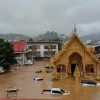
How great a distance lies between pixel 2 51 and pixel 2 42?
2.10 meters

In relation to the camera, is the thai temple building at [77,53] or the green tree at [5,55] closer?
the thai temple building at [77,53]

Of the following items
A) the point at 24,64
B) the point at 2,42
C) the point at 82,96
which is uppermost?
the point at 2,42

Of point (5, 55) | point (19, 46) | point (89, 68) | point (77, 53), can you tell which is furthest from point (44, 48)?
point (77, 53)

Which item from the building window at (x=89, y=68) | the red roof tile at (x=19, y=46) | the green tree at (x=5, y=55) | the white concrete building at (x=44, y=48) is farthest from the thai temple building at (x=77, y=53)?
the white concrete building at (x=44, y=48)

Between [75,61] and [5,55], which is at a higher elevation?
[5,55]

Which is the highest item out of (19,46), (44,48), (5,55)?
(44,48)

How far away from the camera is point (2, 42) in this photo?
140 feet

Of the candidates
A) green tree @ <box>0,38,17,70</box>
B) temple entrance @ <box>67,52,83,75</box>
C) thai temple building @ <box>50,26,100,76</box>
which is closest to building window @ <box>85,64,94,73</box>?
thai temple building @ <box>50,26,100,76</box>

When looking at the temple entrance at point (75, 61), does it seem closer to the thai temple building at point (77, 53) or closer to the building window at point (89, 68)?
the thai temple building at point (77, 53)

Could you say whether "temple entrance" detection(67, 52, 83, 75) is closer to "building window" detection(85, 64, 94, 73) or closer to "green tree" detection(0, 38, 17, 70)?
"building window" detection(85, 64, 94, 73)

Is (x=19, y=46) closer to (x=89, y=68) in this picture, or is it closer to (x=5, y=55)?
(x=5, y=55)

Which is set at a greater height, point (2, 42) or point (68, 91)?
point (2, 42)

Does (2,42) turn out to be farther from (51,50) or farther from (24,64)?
(51,50)

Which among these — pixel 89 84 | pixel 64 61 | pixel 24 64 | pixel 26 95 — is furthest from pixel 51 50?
pixel 26 95
